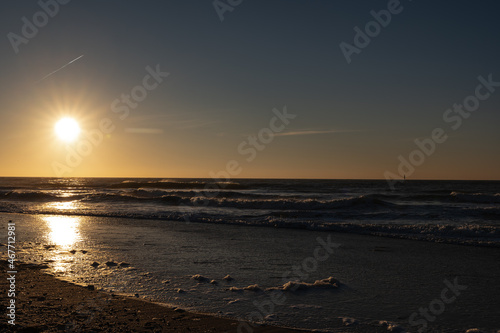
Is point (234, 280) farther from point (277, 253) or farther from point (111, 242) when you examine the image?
point (111, 242)

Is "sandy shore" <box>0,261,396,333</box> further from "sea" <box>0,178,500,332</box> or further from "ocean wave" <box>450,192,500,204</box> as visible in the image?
"ocean wave" <box>450,192,500,204</box>

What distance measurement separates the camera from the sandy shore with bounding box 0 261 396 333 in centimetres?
517

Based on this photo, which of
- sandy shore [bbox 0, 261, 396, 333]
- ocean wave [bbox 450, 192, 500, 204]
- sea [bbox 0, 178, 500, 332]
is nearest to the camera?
sandy shore [bbox 0, 261, 396, 333]

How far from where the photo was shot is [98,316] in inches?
220

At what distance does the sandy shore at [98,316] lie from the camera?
5.17 m

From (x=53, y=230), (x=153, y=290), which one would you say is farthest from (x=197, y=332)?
(x=53, y=230)

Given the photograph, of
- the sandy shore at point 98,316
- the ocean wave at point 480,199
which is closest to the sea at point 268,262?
the sandy shore at point 98,316

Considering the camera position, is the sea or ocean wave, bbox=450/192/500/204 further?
ocean wave, bbox=450/192/500/204

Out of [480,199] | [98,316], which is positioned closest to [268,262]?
[98,316]

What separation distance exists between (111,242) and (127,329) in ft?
25.4

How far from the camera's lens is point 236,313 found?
19.4ft

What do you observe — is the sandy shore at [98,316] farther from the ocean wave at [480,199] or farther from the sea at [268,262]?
the ocean wave at [480,199]

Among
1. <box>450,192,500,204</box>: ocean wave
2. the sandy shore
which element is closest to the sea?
the sandy shore

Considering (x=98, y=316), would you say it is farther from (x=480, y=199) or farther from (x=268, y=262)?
(x=480, y=199)
